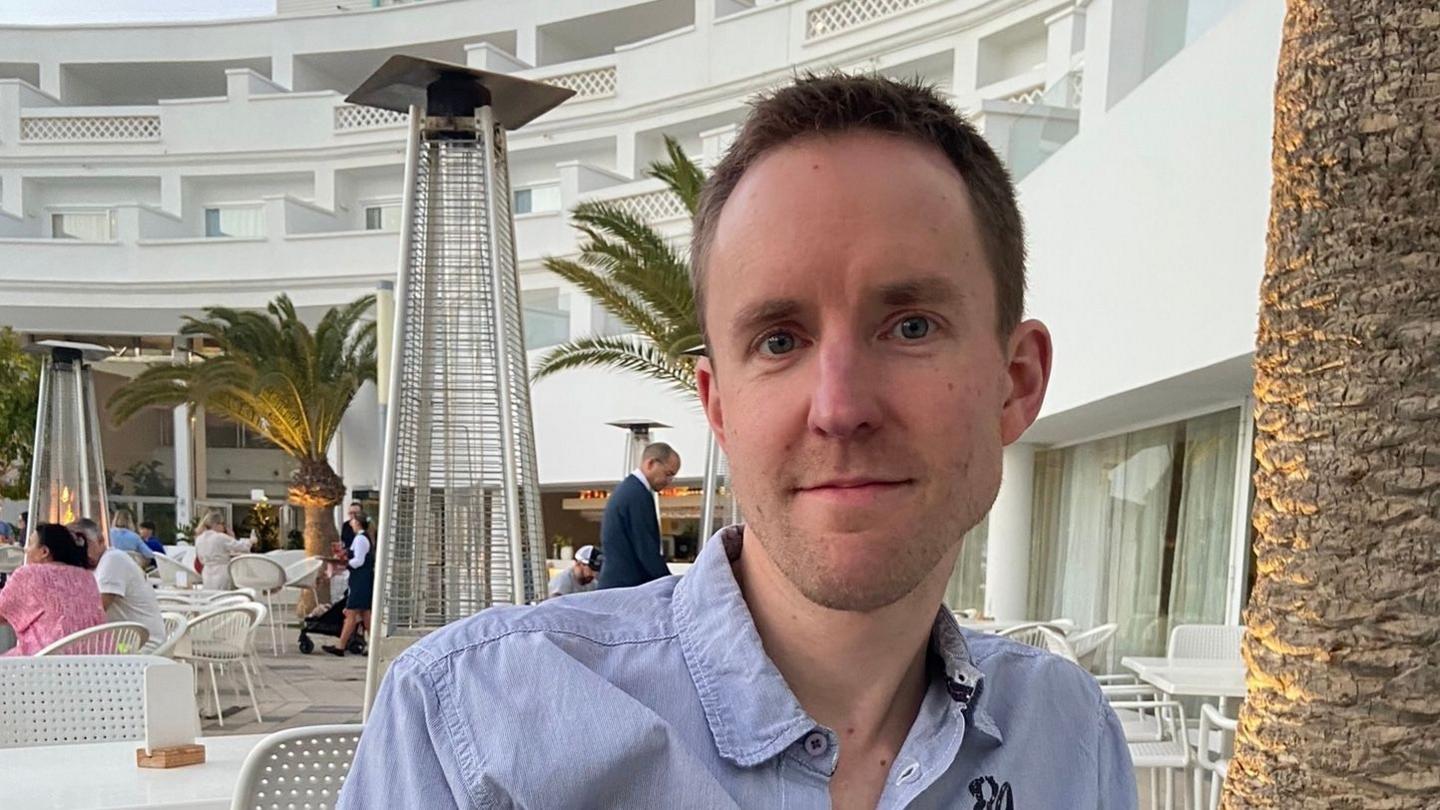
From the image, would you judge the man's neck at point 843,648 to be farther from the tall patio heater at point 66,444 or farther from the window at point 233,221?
the window at point 233,221

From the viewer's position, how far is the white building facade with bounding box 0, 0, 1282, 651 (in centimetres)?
595

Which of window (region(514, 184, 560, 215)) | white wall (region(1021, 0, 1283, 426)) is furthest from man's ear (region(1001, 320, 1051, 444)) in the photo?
window (region(514, 184, 560, 215))

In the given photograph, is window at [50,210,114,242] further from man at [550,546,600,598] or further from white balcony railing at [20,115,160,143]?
man at [550,546,600,598]

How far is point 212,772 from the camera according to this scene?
108 inches

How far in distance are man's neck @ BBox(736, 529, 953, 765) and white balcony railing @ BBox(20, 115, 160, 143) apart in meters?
26.9

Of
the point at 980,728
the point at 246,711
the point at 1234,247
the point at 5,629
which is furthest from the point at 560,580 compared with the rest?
the point at 980,728

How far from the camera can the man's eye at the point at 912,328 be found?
92 cm

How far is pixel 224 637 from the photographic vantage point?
289 inches

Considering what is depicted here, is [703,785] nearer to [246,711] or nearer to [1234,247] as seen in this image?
[1234,247]

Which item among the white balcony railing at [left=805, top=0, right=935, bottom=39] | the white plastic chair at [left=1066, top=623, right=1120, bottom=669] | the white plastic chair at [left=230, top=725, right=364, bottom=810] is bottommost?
the white plastic chair at [left=1066, top=623, right=1120, bottom=669]

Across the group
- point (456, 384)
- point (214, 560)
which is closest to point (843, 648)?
point (456, 384)

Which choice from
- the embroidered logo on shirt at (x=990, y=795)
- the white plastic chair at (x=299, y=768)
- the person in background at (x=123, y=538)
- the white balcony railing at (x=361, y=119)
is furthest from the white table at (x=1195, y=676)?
the white balcony railing at (x=361, y=119)

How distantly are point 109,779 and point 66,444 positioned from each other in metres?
10.6

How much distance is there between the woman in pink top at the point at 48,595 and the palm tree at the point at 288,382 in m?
14.0
